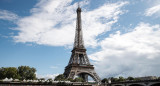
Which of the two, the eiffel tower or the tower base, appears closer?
the tower base

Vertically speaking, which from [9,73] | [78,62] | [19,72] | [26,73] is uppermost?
[78,62]

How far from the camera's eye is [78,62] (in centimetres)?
9781

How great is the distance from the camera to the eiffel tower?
9399 cm

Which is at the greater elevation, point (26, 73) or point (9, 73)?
point (9, 73)

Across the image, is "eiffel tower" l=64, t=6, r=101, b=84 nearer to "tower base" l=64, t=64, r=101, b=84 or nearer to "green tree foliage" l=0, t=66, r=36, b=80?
"tower base" l=64, t=64, r=101, b=84

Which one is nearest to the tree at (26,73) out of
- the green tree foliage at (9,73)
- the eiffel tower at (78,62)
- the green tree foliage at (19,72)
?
the green tree foliage at (19,72)

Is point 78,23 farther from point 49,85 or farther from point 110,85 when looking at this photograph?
point 49,85

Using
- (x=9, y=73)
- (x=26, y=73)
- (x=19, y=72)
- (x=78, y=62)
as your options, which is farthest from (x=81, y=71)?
(x=9, y=73)

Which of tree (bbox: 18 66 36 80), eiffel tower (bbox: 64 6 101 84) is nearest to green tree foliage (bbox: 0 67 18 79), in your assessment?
tree (bbox: 18 66 36 80)

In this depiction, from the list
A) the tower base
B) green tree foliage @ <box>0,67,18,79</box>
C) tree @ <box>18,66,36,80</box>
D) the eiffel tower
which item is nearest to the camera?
green tree foliage @ <box>0,67,18,79</box>

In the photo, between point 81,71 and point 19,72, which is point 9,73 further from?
point 81,71

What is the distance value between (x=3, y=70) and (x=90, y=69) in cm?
5177

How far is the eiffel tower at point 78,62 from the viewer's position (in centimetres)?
9399

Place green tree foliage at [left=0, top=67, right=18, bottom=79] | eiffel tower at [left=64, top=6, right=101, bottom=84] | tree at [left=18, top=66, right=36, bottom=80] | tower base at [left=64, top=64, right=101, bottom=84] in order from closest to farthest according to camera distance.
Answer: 1. green tree foliage at [left=0, top=67, right=18, bottom=79]
2. tree at [left=18, top=66, right=36, bottom=80]
3. tower base at [left=64, top=64, right=101, bottom=84]
4. eiffel tower at [left=64, top=6, right=101, bottom=84]
